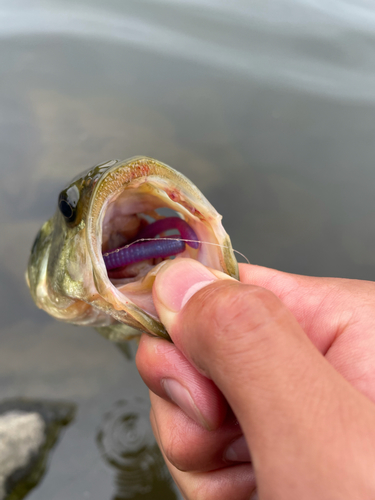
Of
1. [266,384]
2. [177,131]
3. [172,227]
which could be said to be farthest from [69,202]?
[177,131]

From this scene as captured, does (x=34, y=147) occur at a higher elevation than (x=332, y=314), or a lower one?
higher

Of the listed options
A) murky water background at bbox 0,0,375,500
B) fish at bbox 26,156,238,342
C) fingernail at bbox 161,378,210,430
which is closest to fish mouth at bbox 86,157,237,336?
fish at bbox 26,156,238,342

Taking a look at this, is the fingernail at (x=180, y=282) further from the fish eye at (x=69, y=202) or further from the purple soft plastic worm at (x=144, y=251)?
the fish eye at (x=69, y=202)

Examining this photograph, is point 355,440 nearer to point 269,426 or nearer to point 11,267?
point 269,426

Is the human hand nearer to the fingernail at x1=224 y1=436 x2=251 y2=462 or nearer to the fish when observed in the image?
the fingernail at x1=224 y1=436 x2=251 y2=462

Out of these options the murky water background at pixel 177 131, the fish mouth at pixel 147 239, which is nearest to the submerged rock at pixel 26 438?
the murky water background at pixel 177 131

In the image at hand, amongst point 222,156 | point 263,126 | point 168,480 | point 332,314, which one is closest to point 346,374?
point 332,314
